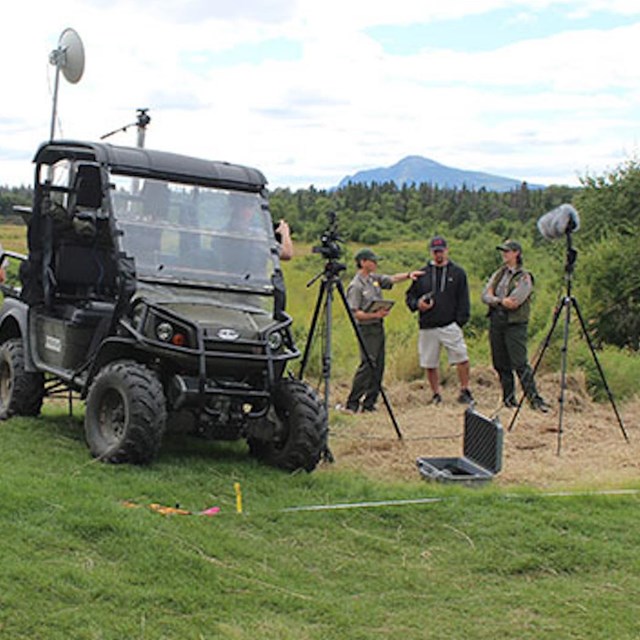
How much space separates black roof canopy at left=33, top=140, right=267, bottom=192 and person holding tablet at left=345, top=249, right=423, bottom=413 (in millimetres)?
2918

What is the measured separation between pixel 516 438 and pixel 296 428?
10.0 feet

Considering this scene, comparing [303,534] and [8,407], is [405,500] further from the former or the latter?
[8,407]

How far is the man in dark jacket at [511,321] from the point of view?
12445 mm

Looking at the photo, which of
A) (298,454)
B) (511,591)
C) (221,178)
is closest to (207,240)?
(221,178)

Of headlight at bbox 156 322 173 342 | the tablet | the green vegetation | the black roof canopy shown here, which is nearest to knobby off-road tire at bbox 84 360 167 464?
headlight at bbox 156 322 173 342

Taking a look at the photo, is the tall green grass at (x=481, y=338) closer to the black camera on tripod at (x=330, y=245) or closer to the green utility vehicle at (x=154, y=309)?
the black camera on tripod at (x=330, y=245)

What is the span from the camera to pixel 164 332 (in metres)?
A: 8.20

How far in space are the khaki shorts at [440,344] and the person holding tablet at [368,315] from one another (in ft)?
2.24

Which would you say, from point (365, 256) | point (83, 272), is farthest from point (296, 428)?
point (365, 256)

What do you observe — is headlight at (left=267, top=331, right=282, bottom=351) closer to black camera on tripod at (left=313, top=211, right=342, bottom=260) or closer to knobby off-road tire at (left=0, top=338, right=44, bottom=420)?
black camera on tripod at (left=313, top=211, right=342, bottom=260)

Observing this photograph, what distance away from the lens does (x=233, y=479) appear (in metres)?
8.02

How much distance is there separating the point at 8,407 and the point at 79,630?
5.38m

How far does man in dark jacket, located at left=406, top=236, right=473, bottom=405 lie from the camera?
41.5 ft

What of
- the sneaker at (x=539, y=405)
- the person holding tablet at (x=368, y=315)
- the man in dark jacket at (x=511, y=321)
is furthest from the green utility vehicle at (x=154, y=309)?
the sneaker at (x=539, y=405)
